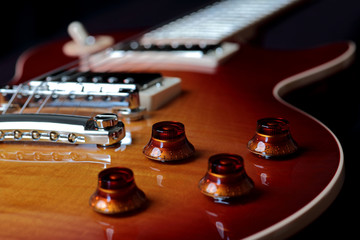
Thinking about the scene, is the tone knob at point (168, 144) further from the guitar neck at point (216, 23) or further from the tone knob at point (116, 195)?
the guitar neck at point (216, 23)

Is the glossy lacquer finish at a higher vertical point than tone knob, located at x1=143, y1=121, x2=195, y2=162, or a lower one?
lower

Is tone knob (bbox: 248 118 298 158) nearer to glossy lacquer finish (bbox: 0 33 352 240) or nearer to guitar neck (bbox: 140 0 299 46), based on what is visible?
glossy lacquer finish (bbox: 0 33 352 240)

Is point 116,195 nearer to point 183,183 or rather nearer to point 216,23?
point 183,183

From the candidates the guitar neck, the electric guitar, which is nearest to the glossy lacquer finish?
the electric guitar

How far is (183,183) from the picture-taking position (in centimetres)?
49

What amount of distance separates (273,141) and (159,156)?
13 centimetres

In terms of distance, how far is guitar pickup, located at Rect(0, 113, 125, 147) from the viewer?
0.58m

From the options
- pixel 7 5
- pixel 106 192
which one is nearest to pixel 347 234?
pixel 106 192

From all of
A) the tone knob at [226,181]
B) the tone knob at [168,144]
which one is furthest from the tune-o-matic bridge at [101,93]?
the tone knob at [226,181]

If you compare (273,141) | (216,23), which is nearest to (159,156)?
(273,141)

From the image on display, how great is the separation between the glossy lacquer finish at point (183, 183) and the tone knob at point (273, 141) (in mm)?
11

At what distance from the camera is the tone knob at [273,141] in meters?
0.54

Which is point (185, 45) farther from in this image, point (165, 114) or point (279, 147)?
point (279, 147)

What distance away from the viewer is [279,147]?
54 cm
